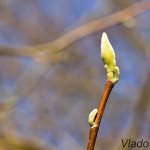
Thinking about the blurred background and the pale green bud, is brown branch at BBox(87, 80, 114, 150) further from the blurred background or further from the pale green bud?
the blurred background

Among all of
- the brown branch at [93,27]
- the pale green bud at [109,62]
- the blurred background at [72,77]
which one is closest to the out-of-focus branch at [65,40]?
the brown branch at [93,27]

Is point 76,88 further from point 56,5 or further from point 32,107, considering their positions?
point 56,5

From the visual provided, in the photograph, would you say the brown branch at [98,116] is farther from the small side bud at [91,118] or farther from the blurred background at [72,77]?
the blurred background at [72,77]

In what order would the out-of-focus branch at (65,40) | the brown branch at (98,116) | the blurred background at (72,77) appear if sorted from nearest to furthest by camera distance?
the brown branch at (98,116)
the out-of-focus branch at (65,40)
the blurred background at (72,77)

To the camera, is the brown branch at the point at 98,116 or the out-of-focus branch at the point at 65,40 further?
the out-of-focus branch at the point at 65,40

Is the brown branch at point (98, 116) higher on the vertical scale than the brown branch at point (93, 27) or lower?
lower

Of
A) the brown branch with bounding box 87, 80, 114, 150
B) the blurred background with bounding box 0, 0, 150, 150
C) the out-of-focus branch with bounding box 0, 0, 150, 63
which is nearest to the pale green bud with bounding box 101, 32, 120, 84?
the brown branch with bounding box 87, 80, 114, 150

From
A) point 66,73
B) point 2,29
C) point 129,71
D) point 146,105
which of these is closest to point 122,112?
point 129,71

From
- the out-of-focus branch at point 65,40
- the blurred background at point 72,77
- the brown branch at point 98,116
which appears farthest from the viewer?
the blurred background at point 72,77

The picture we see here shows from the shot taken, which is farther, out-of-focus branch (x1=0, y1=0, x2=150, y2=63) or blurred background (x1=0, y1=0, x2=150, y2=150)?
blurred background (x1=0, y1=0, x2=150, y2=150)
